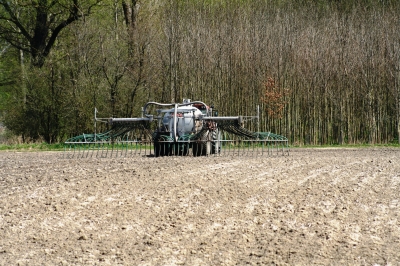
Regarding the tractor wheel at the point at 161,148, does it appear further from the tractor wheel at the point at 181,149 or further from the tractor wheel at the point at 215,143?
the tractor wheel at the point at 215,143

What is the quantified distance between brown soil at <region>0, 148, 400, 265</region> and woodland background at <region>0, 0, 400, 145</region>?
12.9 m

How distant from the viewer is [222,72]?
78.5ft

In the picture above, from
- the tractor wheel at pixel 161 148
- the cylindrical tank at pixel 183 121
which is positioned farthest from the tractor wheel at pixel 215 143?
the tractor wheel at pixel 161 148

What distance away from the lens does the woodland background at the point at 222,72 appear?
2381cm

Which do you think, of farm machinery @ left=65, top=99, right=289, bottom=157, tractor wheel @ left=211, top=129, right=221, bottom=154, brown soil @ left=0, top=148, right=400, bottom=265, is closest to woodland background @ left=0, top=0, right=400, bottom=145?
tractor wheel @ left=211, top=129, right=221, bottom=154

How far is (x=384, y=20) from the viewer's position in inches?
1004

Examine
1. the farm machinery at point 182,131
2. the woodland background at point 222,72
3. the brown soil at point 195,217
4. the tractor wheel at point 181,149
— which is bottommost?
the brown soil at point 195,217

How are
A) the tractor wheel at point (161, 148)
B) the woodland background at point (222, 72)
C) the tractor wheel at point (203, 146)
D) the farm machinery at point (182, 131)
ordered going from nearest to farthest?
the farm machinery at point (182, 131)
the tractor wheel at point (161, 148)
the tractor wheel at point (203, 146)
the woodland background at point (222, 72)

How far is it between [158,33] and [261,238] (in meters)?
19.7

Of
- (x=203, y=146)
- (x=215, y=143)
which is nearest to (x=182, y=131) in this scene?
(x=203, y=146)

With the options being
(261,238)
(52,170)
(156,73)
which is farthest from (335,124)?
(261,238)

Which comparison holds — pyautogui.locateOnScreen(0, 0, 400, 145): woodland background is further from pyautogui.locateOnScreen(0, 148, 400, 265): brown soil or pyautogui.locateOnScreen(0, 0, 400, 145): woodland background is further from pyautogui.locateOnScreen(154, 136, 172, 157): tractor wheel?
pyautogui.locateOnScreen(0, 148, 400, 265): brown soil

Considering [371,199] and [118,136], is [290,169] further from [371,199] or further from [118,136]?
[118,136]

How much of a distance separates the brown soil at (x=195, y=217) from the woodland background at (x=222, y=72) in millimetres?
12898
